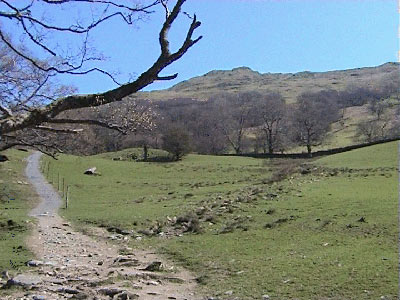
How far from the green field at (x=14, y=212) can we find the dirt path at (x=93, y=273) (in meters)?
0.50

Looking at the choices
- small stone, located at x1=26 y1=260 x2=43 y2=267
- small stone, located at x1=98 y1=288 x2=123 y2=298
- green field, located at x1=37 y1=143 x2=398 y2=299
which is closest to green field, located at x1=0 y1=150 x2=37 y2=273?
small stone, located at x1=26 y1=260 x2=43 y2=267

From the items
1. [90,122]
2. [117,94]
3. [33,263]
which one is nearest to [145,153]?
[33,263]

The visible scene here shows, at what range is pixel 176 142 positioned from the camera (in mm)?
64125

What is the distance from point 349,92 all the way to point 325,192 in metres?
148

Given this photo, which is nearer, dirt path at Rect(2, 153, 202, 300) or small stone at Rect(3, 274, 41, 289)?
dirt path at Rect(2, 153, 202, 300)

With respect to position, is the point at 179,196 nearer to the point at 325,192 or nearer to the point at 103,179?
the point at 325,192

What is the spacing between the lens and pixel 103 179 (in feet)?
150

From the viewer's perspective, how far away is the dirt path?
32.3ft

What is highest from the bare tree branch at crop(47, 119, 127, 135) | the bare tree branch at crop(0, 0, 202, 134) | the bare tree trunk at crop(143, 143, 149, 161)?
the bare tree branch at crop(0, 0, 202, 134)

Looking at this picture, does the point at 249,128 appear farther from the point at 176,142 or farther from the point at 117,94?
the point at 117,94

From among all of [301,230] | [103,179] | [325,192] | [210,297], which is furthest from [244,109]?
[210,297]

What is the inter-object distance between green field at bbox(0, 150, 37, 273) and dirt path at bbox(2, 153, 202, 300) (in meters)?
0.50

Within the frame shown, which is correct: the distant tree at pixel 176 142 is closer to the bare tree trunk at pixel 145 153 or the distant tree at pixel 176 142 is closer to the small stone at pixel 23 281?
the bare tree trunk at pixel 145 153

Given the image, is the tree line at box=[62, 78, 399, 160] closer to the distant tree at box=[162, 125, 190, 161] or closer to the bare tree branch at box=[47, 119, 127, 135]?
the distant tree at box=[162, 125, 190, 161]
